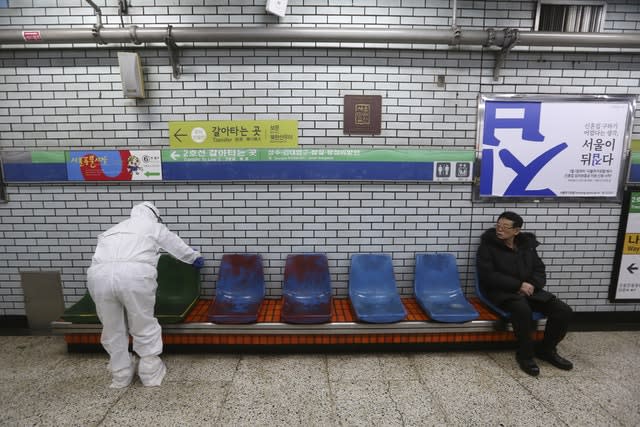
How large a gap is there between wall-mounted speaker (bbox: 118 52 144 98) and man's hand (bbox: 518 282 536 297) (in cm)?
418

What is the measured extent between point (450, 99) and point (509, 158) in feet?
2.97

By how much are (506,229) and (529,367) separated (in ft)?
4.09

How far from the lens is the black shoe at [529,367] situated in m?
3.00

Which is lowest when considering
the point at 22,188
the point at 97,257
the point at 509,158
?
the point at 97,257

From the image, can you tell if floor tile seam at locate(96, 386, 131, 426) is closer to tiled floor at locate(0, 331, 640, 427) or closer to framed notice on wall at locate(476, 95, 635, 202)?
tiled floor at locate(0, 331, 640, 427)

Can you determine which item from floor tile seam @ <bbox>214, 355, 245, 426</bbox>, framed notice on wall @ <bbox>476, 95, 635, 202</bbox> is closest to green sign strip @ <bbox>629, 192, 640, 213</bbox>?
framed notice on wall @ <bbox>476, 95, 635, 202</bbox>

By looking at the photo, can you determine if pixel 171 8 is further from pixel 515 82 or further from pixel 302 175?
pixel 515 82

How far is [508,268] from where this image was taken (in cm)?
331

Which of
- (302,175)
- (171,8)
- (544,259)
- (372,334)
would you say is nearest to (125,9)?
(171,8)

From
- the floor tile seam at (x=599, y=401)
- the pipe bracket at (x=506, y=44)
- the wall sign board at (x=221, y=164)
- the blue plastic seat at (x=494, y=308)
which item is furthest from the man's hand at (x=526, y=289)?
the pipe bracket at (x=506, y=44)

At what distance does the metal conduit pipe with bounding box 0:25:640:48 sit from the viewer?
3.22 metres

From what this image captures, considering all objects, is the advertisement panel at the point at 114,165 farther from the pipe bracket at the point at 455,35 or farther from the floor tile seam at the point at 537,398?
the floor tile seam at the point at 537,398

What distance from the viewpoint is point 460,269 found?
389cm

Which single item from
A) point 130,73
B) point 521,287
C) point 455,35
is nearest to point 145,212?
point 130,73
